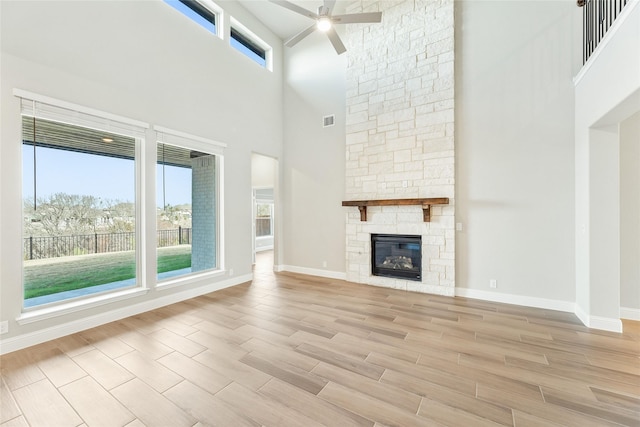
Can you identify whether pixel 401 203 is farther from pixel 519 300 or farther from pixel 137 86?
pixel 137 86

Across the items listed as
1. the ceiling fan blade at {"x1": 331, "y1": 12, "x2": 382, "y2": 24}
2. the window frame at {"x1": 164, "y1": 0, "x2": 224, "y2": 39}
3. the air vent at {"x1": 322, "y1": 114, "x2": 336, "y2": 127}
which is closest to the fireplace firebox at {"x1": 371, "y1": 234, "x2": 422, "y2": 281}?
the air vent at {"x1": 322, "y1": 114, "x2": 336, "y2": 127}

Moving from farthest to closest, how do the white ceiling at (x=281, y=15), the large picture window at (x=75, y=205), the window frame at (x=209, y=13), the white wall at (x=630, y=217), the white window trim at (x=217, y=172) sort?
1. the white ceiling at (x=281, y=15)
2. the window frame at (x=209, y=13)
3. the white window trim at (x=217, y=172)
4. the white wall at (x=630, y=217)
5. the large picture window at (x=75, y=205)

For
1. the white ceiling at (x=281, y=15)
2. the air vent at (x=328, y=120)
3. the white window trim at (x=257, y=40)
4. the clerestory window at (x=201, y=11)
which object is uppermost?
the white ceiling at (x=281, y=15)

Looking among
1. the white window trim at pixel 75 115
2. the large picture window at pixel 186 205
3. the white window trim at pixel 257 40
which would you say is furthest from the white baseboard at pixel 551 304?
the white window trim at pixel 257 40

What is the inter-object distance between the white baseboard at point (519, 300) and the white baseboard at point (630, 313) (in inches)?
18.6

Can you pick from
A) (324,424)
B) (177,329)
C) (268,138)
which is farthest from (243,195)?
(324,424)

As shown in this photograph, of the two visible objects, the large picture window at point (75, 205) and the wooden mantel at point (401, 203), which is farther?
the wooden mantel at point (401, 203)

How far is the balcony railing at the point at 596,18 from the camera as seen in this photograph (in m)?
2.54

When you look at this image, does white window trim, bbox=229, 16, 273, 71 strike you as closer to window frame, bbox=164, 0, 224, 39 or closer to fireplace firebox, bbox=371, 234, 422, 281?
window frame, bbox=164, 0, 224, 39

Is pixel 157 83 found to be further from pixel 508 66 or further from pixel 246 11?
pixel 508 66

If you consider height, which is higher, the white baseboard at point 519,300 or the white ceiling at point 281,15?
the white ceiling at point 281,15

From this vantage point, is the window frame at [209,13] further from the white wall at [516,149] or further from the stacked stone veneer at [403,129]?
the white wall at [516,149]

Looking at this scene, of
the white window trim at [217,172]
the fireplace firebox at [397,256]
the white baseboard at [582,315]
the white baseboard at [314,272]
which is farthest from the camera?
the white baseboard at [314,272]

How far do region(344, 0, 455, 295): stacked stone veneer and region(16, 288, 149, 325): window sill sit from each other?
3.59 meters
